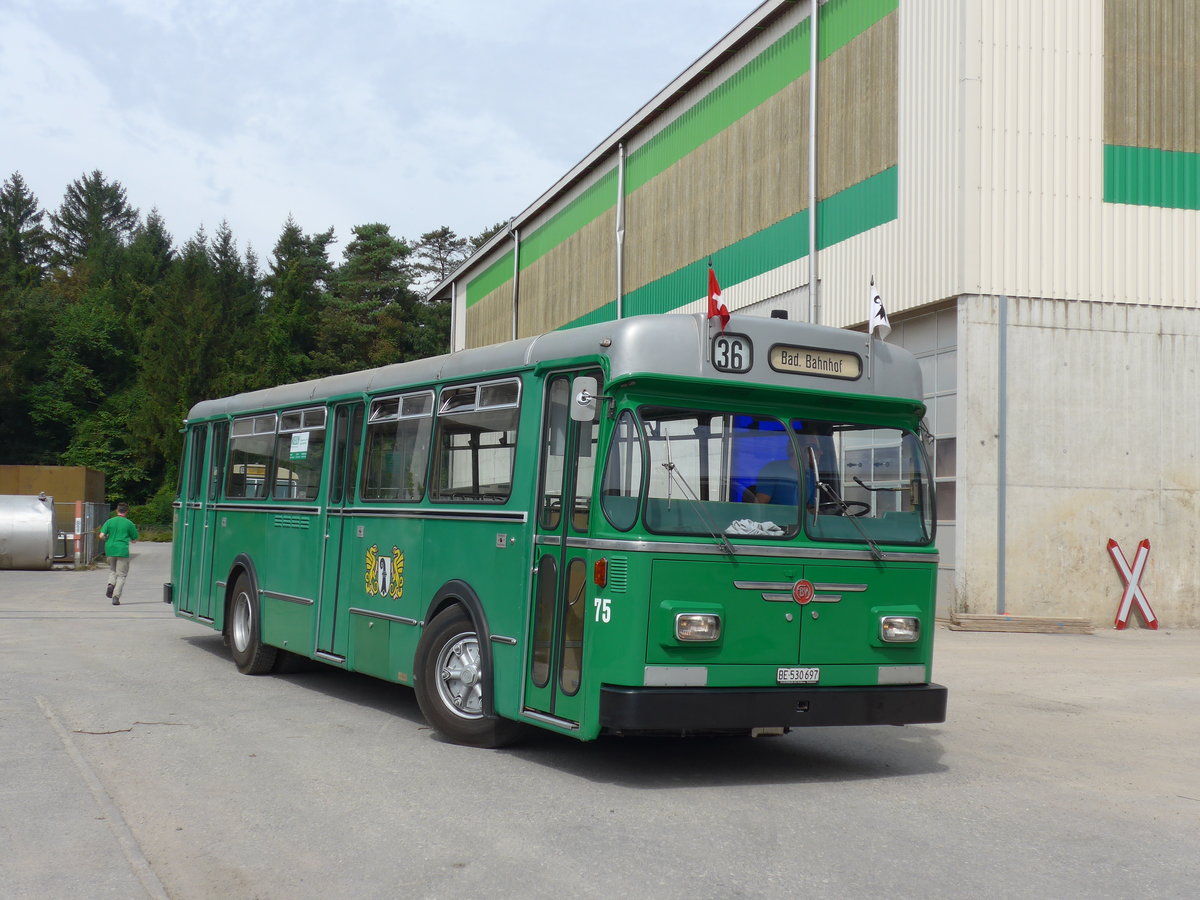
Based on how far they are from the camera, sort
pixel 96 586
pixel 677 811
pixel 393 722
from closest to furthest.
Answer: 1. pixel 677 811
2. pixel 393 722
3. pixel 96 586

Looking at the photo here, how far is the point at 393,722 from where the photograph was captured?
34.4 feet

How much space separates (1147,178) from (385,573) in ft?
52.9

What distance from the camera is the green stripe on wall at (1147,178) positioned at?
21.7m

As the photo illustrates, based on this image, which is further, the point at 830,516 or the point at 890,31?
the point at 890,31

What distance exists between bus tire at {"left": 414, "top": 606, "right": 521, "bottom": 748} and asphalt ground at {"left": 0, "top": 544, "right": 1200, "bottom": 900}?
200 mm

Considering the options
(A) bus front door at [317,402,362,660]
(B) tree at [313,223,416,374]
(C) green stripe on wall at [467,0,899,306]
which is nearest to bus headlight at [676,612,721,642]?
(A) bus front door at [317,402,362,660]

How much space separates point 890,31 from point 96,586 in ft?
60.7

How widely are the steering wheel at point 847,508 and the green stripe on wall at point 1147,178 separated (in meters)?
15.2

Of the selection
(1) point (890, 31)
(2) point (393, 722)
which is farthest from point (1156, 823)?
(1) point (890, 31)

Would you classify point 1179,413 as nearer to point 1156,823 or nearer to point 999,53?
point 999,53

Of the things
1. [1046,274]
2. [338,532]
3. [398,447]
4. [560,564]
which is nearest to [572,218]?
[1046,274]

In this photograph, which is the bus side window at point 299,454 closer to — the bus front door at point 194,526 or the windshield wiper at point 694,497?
the bus front door at point 194,526

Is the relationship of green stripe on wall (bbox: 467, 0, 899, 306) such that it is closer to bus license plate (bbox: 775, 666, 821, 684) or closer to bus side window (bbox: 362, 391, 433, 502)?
bus side window (bbox: 362, 391, 433, 502)

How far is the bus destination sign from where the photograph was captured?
8539 mm
